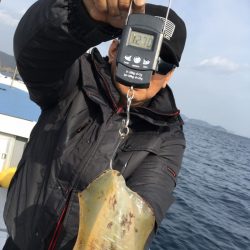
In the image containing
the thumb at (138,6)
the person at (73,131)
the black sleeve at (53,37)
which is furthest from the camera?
the person at (73,131)

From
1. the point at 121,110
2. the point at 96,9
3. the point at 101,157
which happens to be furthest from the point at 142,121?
the point at 96,9

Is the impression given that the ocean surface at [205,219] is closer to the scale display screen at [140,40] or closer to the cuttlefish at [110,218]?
the cuttlefish at [110,218]

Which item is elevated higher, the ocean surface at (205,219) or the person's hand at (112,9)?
the person's hand at (112,9)

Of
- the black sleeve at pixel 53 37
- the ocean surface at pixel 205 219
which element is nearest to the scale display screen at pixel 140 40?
the black sleeve at pixel 53 37

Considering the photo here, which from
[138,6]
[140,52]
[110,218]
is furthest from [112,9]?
[110,218]

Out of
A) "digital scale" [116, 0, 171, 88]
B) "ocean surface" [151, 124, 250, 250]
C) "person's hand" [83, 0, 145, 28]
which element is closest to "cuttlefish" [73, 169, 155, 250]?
"digital scale" [116, 0, 171, 88]

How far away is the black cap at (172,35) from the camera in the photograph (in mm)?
2608

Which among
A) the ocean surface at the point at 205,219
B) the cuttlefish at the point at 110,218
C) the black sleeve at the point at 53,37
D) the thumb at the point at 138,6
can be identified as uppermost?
the thumb at the point at 138,6

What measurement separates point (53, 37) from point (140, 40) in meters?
0.53

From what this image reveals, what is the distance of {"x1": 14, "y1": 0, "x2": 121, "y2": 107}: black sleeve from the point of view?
2057 millimetres

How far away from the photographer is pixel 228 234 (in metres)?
14.2

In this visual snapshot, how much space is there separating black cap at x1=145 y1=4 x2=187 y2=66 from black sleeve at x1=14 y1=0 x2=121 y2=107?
1.94 feet

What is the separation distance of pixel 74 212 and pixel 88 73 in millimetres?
1000

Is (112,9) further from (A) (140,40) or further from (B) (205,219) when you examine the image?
(B) (205,219)
